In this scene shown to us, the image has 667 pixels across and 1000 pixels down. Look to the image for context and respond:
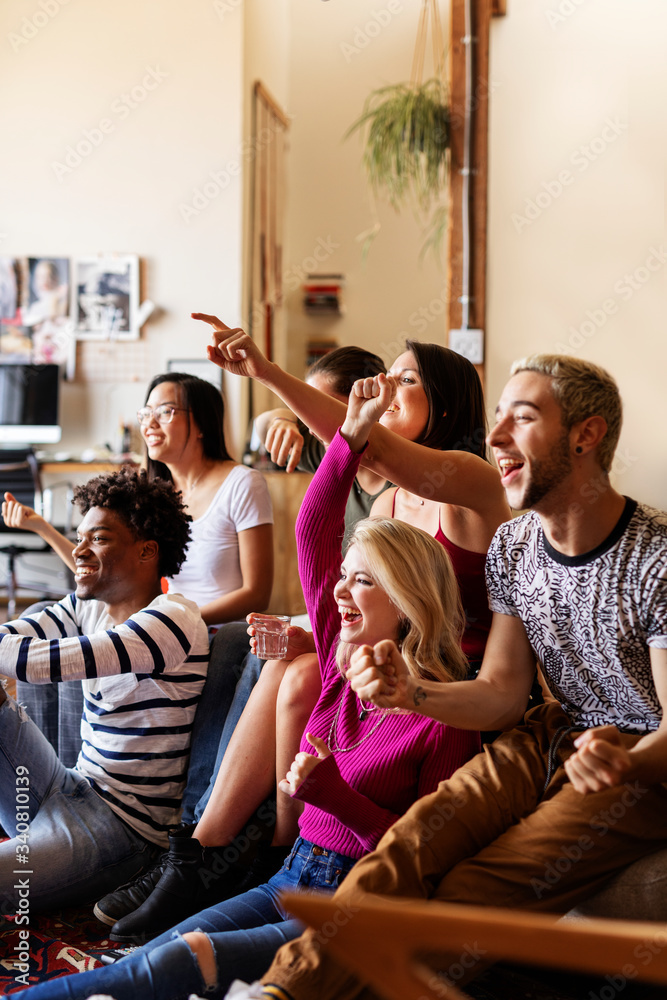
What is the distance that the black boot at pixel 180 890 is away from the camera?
1.60 meters

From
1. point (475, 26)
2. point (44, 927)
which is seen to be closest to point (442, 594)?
point (44, 927)

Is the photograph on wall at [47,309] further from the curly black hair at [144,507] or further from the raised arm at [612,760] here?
the raised arm at [612,760]

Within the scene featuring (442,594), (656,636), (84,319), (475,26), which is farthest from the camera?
(84,319)

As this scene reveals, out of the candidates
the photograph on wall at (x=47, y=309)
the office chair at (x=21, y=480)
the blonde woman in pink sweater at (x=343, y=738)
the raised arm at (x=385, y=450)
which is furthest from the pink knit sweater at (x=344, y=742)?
the photograph on wall at (x=47, y=309)

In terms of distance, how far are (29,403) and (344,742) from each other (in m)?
4.23

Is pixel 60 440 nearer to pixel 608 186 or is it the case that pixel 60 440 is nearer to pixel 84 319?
pixel 84 319

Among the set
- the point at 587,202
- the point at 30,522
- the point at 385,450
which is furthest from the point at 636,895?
the point at 587,202

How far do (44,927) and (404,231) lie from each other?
5.73 m

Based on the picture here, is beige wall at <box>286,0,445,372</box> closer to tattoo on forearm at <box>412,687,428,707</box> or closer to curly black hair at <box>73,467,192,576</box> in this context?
curly black hair at <box>73,467,192,576</box>

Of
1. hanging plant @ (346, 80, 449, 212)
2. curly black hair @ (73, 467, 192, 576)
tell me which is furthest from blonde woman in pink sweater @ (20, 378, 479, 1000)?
hanging plant @ (346, 80, 449, 212)

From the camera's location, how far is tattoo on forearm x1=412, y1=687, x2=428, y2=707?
4.43ft

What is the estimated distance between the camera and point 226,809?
5.64ft

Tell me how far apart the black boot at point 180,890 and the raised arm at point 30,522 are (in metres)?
0.72

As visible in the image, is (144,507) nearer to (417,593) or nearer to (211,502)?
(211,502)
